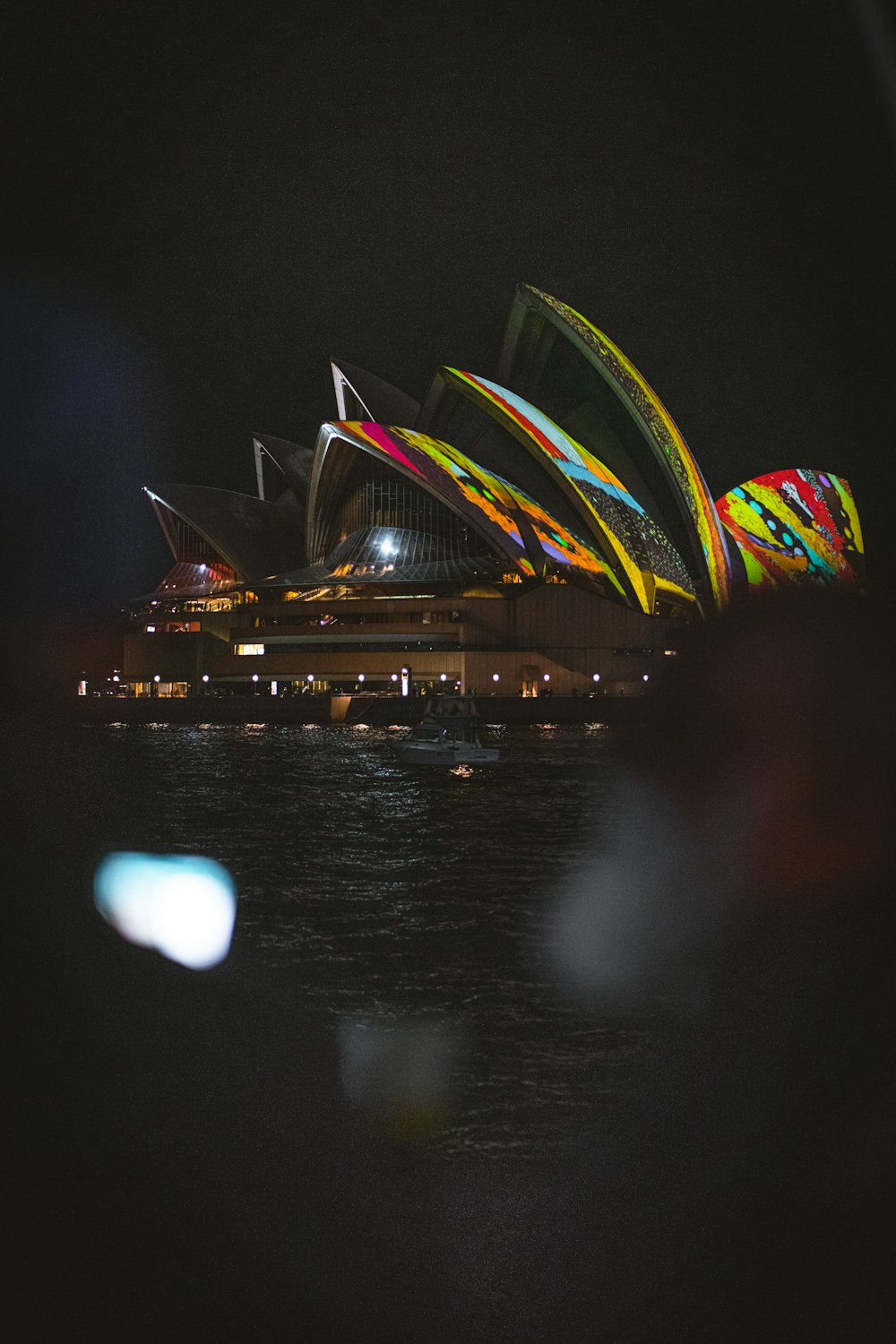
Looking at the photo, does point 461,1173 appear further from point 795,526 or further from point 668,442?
point 795,526

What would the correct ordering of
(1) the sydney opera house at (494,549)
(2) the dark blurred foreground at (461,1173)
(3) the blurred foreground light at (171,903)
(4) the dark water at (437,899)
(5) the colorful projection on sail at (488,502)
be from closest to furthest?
(2) the dark blurred foreground at (461,1173), (4) the dark water at (437,899), (3) the blurred foreground light at (171,903), (5) the colorful projection on sail at (488,502), (1) the sydney opera house at (494,549)

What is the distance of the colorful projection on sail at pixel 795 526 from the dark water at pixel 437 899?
111ft

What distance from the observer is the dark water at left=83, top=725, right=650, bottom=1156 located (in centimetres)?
660

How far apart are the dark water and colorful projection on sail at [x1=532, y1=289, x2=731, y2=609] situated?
87.0 feet

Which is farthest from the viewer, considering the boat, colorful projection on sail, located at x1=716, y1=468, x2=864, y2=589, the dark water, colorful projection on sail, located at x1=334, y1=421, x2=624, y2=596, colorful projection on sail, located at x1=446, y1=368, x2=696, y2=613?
colorful projection on sail, located at x1=716, y1=468, x2=864, y2=589

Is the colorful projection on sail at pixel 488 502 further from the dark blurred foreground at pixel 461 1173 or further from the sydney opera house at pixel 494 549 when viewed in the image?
the dark blurred foreground at pixel 461 1173

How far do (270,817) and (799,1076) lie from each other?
43.5ft

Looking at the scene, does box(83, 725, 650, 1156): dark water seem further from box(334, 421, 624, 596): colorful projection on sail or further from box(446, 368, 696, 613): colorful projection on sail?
box(446, 368, 696, 613): colorful projection on sail

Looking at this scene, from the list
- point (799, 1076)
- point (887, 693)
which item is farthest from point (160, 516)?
point (799, 1076)

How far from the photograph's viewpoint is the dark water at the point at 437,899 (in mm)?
6602

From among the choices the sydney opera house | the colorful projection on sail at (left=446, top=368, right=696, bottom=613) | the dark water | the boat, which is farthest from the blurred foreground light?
the colorful projection on sail at (left=446, top=368, right=696, bottom=613)

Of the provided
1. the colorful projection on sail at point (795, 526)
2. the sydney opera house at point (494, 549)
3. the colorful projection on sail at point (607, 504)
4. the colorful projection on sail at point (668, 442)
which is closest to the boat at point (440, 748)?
the sydney opera house at point (494, 549)

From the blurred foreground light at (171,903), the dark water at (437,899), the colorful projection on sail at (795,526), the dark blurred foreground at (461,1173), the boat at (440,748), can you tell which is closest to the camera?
the dark blurred foreground at (461,1173)

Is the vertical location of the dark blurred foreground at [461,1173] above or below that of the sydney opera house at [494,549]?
below
